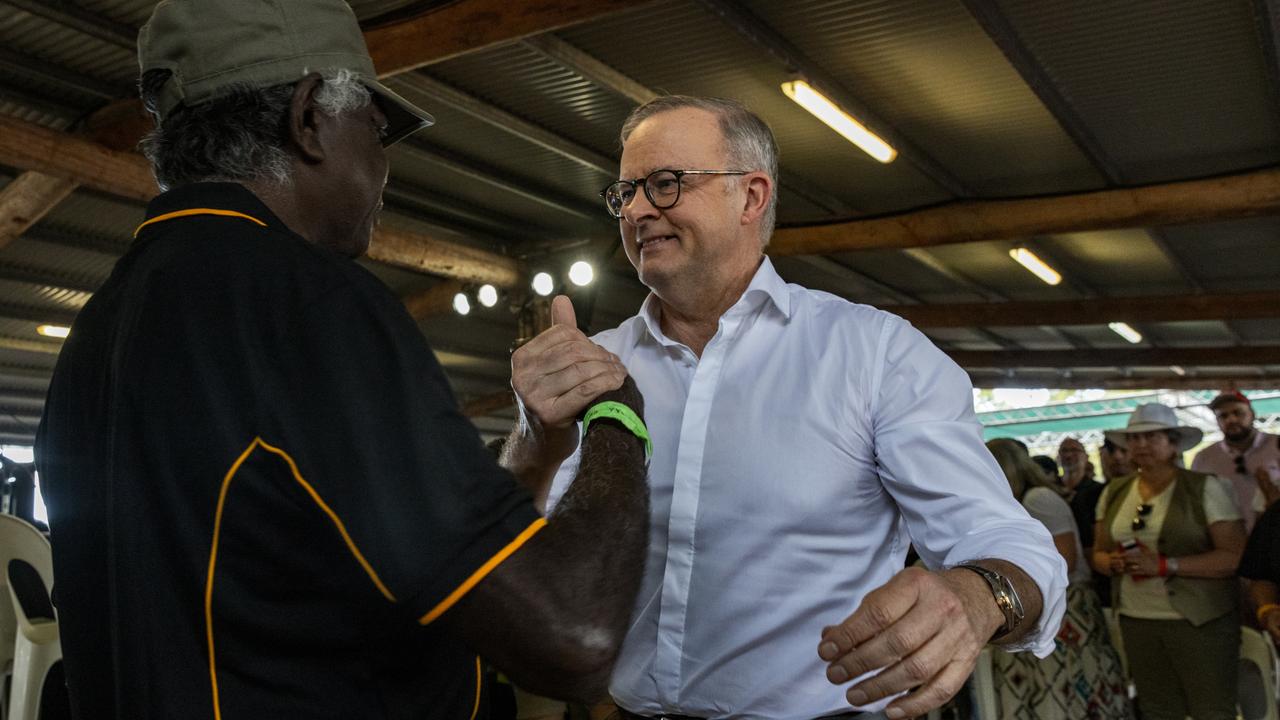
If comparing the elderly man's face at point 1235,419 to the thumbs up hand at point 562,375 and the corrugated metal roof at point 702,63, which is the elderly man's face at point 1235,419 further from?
the thumbs up hand at point 562,375

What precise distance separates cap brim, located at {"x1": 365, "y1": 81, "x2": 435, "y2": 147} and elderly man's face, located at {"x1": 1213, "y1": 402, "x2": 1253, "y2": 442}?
643 cm

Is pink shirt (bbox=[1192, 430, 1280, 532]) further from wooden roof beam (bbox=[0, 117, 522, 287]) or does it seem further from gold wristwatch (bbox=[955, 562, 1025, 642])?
wooden roof beam (bbox=[0, 117, 522, 287])

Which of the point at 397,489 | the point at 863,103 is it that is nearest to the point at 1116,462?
the point at 863,103

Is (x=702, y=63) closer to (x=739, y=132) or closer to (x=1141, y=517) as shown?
(x=1141, y=517)

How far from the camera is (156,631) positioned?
3.26ft

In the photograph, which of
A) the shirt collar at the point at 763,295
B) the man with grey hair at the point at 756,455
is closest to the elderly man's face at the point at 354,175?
the man with grey hair at the point at 756,455

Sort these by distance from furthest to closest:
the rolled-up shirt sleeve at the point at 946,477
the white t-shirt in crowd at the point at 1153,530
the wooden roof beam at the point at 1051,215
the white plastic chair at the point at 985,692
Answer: the wooden roof beam at the point at 1051,215 → the white plastic chair at the point at 985,692 → the white t-shirt in crowd at the point at 1153,530 → the rolled-up shirt sleeve at the point at 946,477

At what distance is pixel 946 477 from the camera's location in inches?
65.4

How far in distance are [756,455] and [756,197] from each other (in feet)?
1.91

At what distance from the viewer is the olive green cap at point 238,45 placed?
1193 millimetres

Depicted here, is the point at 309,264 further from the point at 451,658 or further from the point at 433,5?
the point at 433,5

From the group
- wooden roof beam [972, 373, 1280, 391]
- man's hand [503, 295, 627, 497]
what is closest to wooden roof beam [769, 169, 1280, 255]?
man's hand [503, 295, 627, 497]

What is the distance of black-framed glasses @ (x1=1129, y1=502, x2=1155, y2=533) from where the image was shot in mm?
5500

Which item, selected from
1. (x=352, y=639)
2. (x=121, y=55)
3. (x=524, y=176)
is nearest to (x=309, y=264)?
(x=352, y=639)
